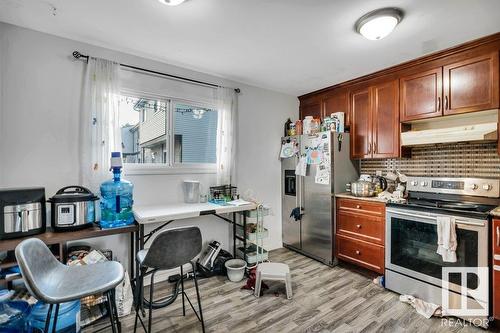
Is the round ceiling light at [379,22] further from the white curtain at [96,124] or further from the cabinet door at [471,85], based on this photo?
the white curtain at [96,124]

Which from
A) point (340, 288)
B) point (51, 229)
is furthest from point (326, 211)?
point (51, 229)

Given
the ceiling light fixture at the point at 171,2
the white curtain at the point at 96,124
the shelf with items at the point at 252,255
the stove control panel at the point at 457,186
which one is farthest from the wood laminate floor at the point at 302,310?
the ceiling light fixture at the point at 171,2

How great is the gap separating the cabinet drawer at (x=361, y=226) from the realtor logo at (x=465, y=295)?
2.11 ft

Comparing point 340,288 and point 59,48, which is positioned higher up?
point 59,48

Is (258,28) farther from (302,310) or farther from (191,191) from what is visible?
(302,310)

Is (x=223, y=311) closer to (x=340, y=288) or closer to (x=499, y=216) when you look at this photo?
(x=340, y=288)

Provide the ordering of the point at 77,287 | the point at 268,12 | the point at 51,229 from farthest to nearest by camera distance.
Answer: the point at 51,229, the point at 268,12, the point at 77,287

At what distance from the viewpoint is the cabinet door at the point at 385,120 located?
2836 millimetres

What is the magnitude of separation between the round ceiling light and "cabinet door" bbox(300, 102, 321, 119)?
172 cm

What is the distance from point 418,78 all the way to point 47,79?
3669 mm

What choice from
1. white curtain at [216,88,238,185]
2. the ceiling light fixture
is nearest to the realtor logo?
white curtain at [216,88,238,185]

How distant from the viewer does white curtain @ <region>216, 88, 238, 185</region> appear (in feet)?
10.1

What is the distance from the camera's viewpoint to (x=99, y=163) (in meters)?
2.29

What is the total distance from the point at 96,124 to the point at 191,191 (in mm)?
1155
